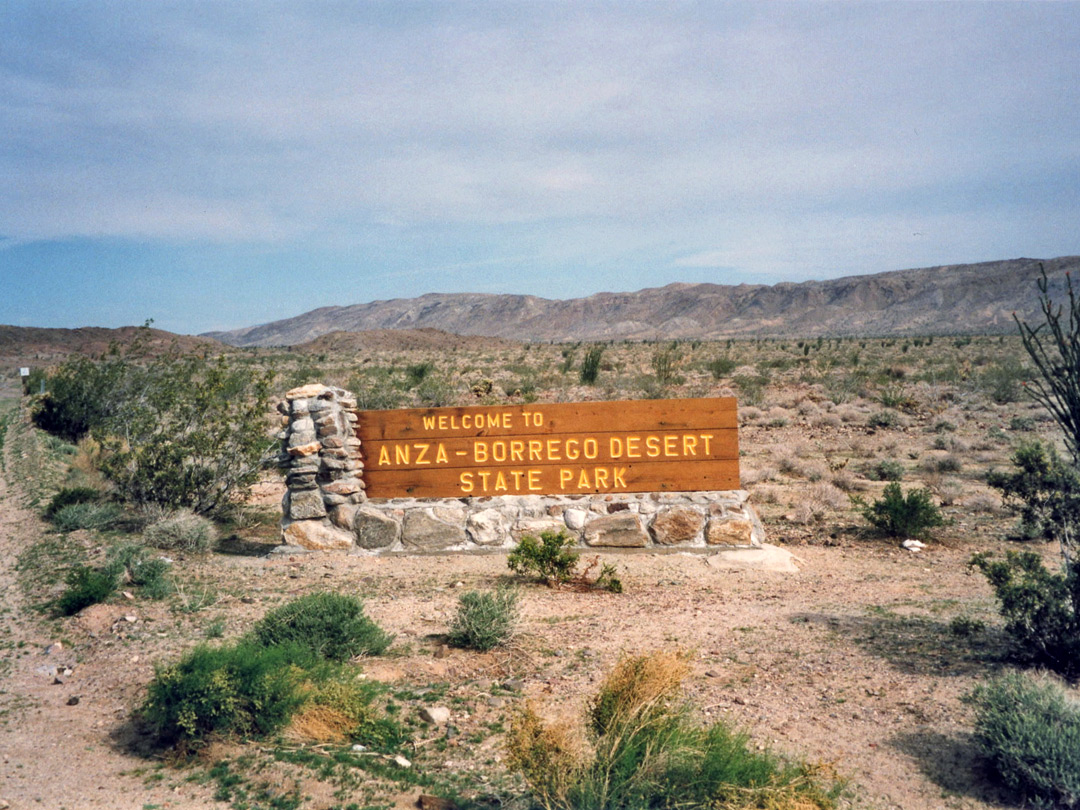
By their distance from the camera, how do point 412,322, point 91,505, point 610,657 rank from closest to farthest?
1. point 610,657
2. point 91,505
3. point 412,322

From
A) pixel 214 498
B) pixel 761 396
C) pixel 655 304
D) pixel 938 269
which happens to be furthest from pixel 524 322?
pixel 214 498

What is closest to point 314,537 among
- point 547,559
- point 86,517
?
point 547,559

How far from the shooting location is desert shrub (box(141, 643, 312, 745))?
4.34 m

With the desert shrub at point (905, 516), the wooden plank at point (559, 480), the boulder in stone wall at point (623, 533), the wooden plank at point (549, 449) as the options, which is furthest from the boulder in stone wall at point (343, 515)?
the desert shrub at point (905, 516)

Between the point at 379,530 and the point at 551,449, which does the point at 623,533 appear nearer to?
the point at 551,449

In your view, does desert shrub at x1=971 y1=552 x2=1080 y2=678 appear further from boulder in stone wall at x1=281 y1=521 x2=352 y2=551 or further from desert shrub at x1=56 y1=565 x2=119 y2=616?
desert shrub at x1=56 y1=565 x2=119 y2=616

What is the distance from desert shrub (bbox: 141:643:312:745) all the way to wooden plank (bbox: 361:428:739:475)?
4.64m

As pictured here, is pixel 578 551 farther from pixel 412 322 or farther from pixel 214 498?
pixel 412 322

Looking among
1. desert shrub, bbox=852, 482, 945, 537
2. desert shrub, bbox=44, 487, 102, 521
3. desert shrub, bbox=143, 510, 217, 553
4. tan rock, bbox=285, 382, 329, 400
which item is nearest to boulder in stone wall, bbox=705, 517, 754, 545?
desert shrub, bbox=852, 482, 945, 537

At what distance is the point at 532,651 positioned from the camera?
5.79 meters

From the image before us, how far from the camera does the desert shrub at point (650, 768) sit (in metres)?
3.20

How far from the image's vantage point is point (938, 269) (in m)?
121

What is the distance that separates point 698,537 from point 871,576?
71.4 inches

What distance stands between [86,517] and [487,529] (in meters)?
5.19
